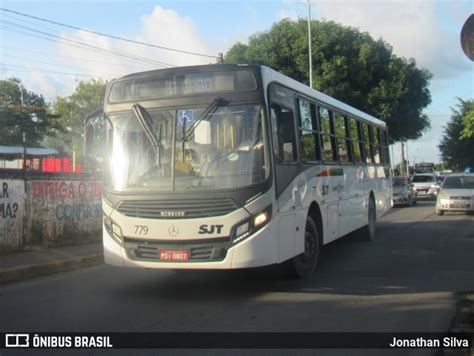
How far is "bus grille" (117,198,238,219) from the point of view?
7023mm

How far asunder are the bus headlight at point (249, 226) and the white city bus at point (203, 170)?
0.01 m

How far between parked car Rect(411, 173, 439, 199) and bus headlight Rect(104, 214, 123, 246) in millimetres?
28853

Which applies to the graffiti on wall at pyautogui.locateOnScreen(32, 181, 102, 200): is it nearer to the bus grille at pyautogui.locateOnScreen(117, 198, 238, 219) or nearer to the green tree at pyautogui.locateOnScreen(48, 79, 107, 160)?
the bus grille at pyautogui.locateOnScreen(117, 198, 238, 219)

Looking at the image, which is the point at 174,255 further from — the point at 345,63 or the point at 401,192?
the point at 345,63

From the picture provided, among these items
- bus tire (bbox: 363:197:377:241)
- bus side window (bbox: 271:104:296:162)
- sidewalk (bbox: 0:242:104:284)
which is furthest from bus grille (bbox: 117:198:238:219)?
bus tire (bbox: 363:197:377:241)

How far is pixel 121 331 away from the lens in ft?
19.4

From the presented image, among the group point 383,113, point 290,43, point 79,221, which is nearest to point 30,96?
point 290,43

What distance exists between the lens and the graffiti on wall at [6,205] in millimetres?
11531

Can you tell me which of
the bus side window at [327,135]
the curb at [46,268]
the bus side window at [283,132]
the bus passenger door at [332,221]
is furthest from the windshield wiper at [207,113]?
the curb at [46,268]

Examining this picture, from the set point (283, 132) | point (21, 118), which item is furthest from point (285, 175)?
point (21, 118)

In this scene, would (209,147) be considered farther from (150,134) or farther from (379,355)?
(379,355)

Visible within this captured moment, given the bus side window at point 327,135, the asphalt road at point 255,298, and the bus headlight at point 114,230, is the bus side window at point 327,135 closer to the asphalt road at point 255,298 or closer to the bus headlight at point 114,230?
the asphalt road at point 255,298

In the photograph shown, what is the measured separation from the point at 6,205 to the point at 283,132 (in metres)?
6.90

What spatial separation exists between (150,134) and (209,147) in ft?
2.82
